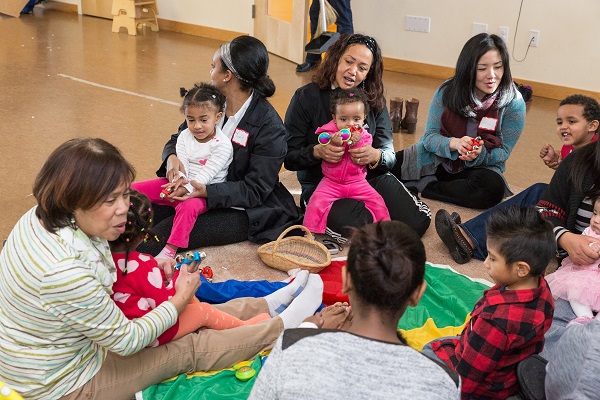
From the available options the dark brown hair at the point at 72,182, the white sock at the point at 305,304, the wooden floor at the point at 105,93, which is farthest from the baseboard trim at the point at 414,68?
the dark brown hair at the point at 72,182

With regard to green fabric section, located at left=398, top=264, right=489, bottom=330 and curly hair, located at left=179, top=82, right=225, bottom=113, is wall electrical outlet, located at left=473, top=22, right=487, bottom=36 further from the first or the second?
curly hair, located at left=179, top=82, right=225, bottom=113

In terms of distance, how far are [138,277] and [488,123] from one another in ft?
7.51

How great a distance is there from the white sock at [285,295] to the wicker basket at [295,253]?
226 millimetres

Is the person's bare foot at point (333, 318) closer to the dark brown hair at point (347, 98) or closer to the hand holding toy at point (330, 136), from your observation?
the hand holding toy at point (330, 136)

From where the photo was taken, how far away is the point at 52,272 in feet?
5.81

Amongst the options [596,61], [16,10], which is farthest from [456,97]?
[16,10]

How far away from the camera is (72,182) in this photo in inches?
70.9

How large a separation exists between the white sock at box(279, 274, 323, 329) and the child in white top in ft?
2.16

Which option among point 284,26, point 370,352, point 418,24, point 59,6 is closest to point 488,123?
point 370,352

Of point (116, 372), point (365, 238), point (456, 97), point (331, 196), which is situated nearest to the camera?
point (365, 238)

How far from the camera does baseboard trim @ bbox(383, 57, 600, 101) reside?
6.07 metres

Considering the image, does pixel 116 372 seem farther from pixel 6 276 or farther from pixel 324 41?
pixel 324 41

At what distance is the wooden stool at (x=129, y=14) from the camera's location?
8.03m

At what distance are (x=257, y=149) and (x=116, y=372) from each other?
4.71 ft
